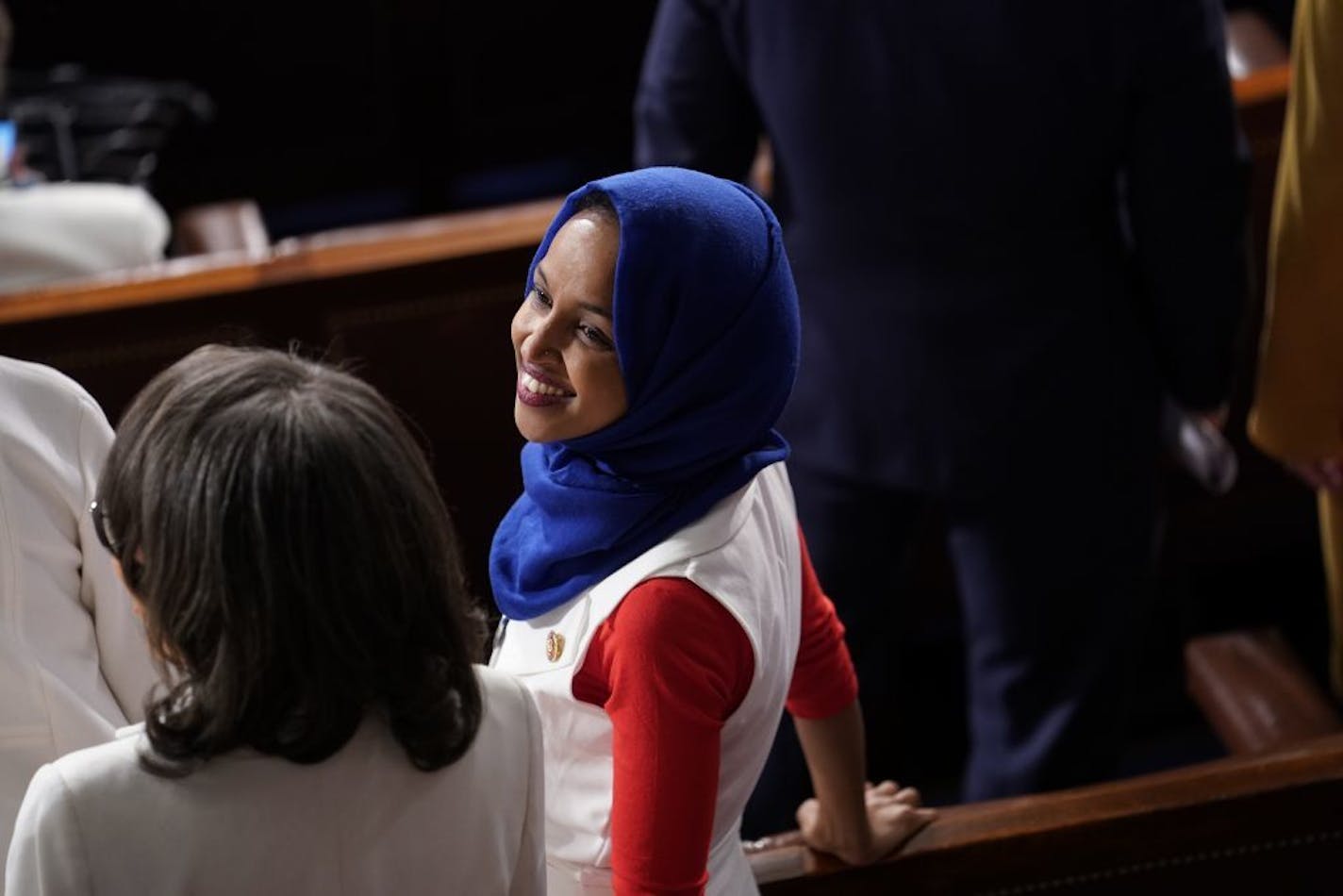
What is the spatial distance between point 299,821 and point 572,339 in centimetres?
45

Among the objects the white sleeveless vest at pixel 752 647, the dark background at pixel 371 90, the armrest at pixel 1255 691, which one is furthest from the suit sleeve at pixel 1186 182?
the dark background at pixel 371 90

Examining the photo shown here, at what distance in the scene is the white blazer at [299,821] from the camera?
1.27 metres

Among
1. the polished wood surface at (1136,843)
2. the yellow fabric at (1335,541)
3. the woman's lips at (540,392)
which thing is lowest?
the yellow fabric at (1335,541)

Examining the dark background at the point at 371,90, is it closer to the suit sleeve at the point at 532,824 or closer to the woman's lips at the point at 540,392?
the woman's lips at the point at 540,392

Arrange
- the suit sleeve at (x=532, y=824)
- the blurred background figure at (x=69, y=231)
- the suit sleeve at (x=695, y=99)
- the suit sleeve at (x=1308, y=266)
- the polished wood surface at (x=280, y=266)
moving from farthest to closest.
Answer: the blurred background figure at (x=69, y=231) < the polished wood surface at (x=280, y=266) < the suit sleeve at (x=695, y=99) < the suit sleeve at (x=1308, y=266) < the suit sleeve at (x=532, y=824)

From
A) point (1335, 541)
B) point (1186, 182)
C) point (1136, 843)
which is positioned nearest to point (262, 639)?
point (1136, 843)

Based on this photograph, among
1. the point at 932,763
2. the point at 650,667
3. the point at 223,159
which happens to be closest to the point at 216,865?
the point at 650,667

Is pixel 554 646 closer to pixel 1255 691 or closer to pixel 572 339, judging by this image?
pixel 572 339

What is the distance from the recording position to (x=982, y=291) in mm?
2406

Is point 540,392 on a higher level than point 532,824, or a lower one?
higher

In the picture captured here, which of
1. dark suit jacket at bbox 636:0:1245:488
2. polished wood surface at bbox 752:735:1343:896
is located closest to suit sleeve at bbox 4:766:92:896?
polished wood surface at bbox 752:735:1343:896

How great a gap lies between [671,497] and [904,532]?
106 cm

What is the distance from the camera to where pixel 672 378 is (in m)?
1.55

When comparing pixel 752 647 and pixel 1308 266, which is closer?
pixel 752 647
